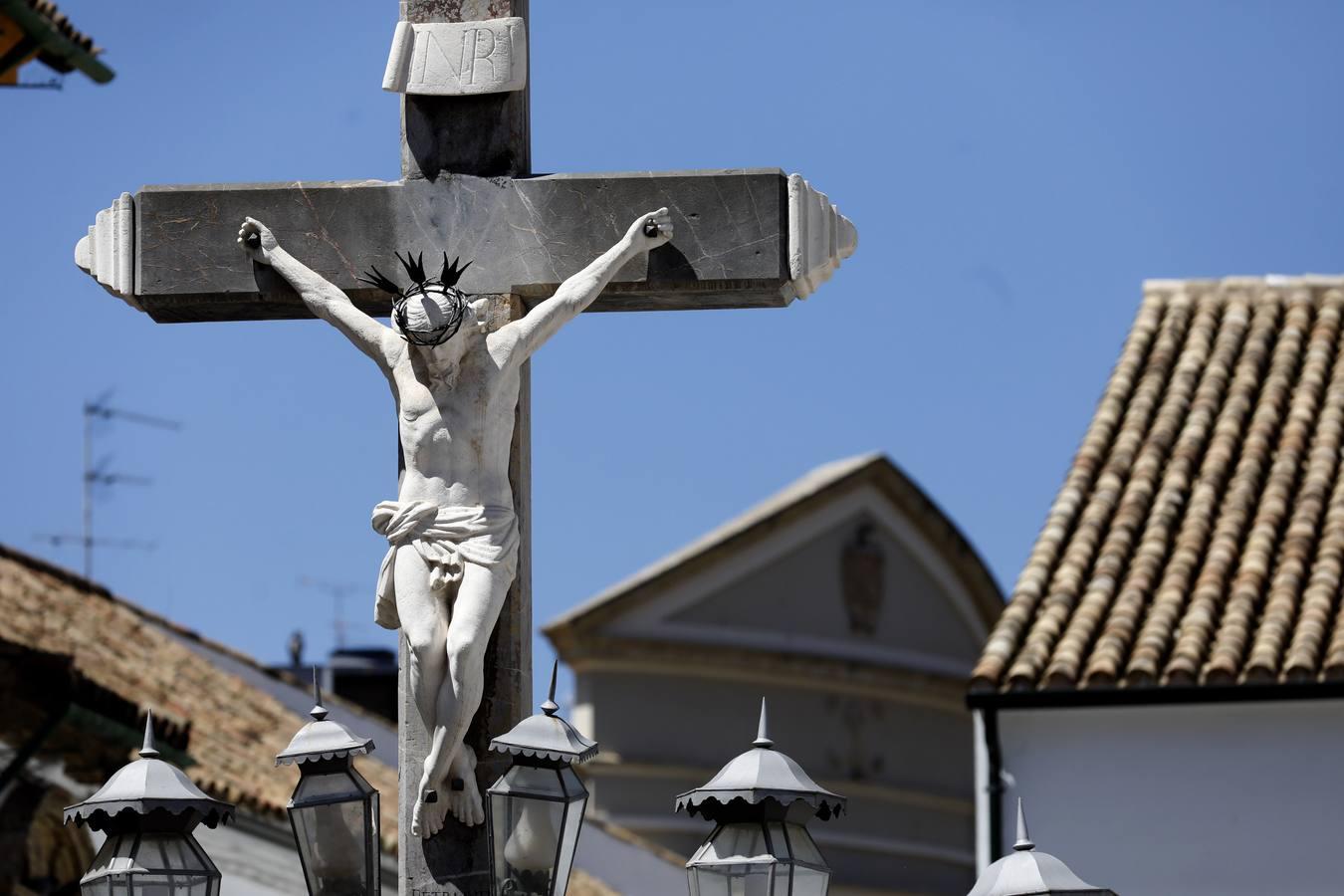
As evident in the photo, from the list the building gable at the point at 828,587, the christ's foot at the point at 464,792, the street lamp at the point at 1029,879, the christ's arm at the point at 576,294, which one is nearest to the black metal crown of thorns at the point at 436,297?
the christ's arm at the point at 576,294

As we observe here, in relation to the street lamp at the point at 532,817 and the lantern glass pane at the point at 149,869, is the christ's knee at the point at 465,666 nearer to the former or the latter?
the street lamp at the point at 532,817

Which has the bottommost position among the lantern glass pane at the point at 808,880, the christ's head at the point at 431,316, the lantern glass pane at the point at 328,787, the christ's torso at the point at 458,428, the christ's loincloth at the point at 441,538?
the lantern glass pane at the point at 808,880

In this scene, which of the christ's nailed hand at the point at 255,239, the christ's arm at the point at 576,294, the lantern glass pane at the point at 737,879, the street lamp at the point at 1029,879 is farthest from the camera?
the christ's nailed hand at the point at 255,239

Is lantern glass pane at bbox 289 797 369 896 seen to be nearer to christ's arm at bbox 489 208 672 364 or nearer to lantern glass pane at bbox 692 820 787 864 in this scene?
lantern glass pane at bbox 692 820 787 864

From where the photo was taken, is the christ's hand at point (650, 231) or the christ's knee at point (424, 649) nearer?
the christ's knee at point (424, 649)

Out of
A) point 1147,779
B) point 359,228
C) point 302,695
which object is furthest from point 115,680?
point 359,228

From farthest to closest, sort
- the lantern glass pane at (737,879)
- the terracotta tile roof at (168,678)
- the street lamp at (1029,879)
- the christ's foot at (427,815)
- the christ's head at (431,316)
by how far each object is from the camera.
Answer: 1. the terracotta tile roof at (168,678)
2. the christ's head at (431,316)
3. the christ's foot at (427,815)
4. the lantern glass pane at (737,879)
5. the street lamp at (1029,879)

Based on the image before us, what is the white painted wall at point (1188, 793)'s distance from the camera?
765 inches

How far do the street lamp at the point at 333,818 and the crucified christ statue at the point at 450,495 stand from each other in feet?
1.19

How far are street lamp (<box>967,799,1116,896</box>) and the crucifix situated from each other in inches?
50.5

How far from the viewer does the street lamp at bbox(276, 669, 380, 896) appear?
6832 mm

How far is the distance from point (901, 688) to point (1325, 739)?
1161cm

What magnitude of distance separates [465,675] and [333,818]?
53 cm

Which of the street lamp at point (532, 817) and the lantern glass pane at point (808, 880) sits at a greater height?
the street lamp at point (532, 817)
